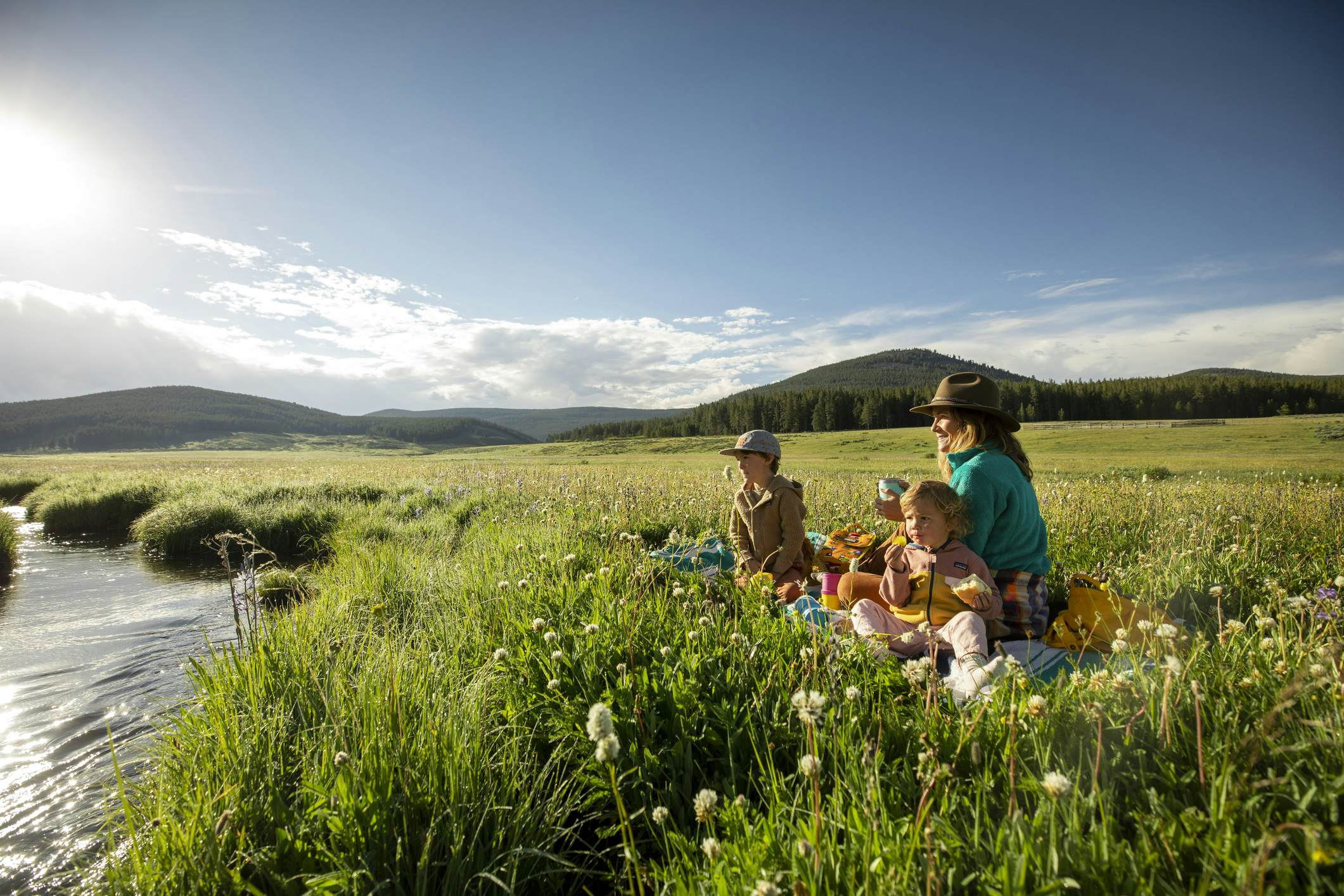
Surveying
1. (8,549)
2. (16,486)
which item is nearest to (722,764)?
(8,549)

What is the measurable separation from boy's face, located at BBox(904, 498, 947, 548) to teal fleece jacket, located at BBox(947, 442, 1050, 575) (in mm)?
332

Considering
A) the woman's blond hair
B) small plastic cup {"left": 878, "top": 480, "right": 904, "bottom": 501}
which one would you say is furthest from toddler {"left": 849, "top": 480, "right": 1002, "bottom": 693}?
small plastic cup {"left": 878, "top": 480, "right": 904, "bottom": 501}

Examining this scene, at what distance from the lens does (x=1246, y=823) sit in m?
1.86

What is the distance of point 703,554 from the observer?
24.3 feet

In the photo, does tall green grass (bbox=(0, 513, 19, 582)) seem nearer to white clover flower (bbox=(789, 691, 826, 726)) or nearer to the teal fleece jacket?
white clover flower (bbox=(789, 691, 826, 726))

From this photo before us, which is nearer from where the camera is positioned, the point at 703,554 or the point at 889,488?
the point at 889,488

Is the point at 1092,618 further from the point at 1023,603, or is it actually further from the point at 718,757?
the point at 718,757

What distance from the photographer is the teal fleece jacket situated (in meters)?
4.54

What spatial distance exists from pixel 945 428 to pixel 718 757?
146 inches

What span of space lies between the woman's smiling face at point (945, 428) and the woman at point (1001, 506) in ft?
0.25

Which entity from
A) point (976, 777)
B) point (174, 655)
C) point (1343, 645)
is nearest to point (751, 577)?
point (976, 777)

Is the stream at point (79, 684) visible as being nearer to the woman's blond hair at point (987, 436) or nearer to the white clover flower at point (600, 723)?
the white clover flower at point (600, 723)

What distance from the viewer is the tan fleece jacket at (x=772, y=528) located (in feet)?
19.9

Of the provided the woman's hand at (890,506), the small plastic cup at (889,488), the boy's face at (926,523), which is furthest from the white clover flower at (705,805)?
the small plastic cup at (889,488)
